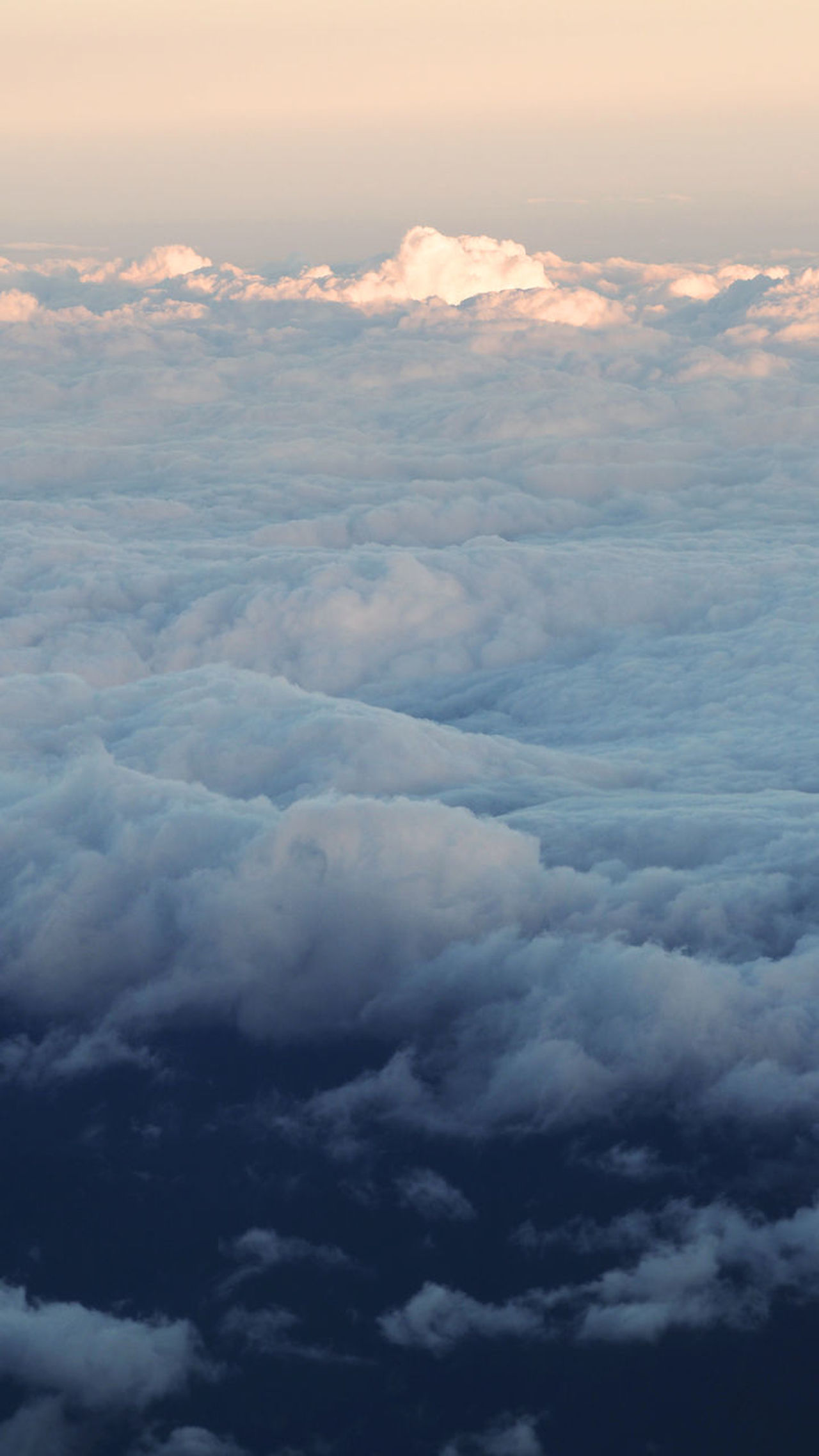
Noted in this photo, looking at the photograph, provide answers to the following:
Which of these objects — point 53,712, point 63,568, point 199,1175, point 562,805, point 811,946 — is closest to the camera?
point 199,1175

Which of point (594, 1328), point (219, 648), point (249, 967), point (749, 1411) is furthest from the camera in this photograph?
point (219, 648)

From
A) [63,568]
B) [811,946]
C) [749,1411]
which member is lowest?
[749,1411]

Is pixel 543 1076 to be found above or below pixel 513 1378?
above

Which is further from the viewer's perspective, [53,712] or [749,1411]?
[53,712]

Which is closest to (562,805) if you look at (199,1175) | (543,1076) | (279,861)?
(279,861)

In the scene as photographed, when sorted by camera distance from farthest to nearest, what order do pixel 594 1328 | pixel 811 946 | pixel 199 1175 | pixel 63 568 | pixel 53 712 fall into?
pixel 63 568 < pixel 53 712 < pixel 811 946 < pixel 199 1175 < pixel 594 1328

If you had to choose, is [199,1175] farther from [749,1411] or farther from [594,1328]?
[749,1411]

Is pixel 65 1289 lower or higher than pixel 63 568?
lower

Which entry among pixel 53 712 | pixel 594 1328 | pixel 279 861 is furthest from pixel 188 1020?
pixel 53 712

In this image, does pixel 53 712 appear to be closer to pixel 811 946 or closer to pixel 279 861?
pixel 279 861
